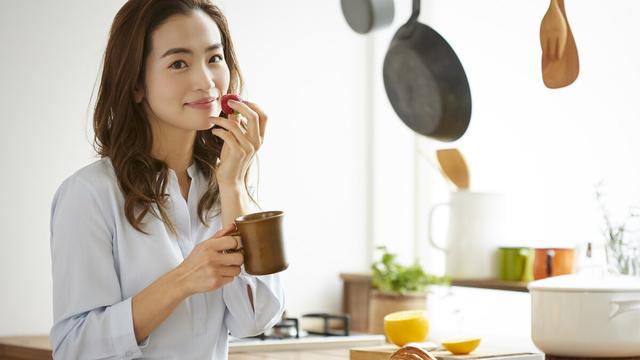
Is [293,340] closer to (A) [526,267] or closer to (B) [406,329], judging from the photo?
(B) [406,329]

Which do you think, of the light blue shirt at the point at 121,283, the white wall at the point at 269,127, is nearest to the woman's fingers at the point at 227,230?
the light blue shirt at the point at 121,283

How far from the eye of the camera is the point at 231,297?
150 cm

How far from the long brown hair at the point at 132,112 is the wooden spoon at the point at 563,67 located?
63cm

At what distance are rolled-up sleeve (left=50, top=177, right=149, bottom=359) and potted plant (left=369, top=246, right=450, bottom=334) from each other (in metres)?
1.37

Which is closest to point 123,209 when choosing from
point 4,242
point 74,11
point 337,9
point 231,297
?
point 231,297

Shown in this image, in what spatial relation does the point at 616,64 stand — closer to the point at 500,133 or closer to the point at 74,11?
the point at 500,133

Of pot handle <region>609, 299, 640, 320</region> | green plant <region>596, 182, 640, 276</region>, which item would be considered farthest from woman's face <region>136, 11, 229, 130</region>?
green plant <region>596, 182, 640, 276</region>

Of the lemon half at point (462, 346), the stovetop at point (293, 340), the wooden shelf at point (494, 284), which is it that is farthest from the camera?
the wooden shelf at point (494, 284)

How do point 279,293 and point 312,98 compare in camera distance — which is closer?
point 279,293

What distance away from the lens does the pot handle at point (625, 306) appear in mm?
1528

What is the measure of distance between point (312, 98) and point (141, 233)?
5.83 ft

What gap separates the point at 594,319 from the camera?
1.53 m

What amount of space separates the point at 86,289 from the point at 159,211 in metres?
0.19

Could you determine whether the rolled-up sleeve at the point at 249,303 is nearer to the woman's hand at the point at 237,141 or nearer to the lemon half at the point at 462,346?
the woman's hand at the point at 237,141
